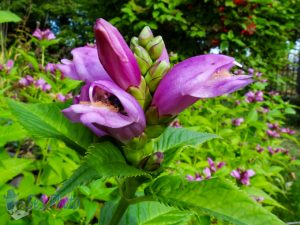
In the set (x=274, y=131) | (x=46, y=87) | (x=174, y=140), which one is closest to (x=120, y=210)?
(x=174, y=140)

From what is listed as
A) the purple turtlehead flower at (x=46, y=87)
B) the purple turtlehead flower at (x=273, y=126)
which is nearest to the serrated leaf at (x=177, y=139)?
the purple turtlehead flower at (x=46, y=87)

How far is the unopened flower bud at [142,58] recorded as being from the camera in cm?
64

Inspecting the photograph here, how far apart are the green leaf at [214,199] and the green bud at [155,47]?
19 centimetres

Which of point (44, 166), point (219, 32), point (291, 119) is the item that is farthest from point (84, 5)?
point (44, 166)

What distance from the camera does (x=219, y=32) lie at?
261 inches

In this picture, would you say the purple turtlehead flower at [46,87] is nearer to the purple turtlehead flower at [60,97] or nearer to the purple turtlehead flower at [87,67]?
the purple turtlehead flower at [60,97]

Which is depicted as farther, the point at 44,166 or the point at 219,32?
the point at 219,32

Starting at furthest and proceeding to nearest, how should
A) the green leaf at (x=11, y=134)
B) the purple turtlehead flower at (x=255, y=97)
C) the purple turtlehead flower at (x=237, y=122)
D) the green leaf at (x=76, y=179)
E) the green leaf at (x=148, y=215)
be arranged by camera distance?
the purple turtlehead flower at (x=255, y=97)
the purple turtlehead flower at (x=237, y=122)
the green leaf at (x=11, y=134)
the green leaf at (x=148, y=215)
the green leaf at (x=76, y=179)

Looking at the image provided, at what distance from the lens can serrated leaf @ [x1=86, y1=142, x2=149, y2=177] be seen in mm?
536

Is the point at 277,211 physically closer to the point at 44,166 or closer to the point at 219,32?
the point at 44,166

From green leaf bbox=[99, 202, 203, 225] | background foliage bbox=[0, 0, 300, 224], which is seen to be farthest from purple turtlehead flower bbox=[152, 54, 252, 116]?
green leaf bbox=[99, 202, 203, 225]

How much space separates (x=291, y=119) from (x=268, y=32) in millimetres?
3767

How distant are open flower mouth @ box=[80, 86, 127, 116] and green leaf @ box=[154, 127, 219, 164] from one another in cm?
14

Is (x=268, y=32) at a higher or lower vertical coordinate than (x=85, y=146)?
lower
